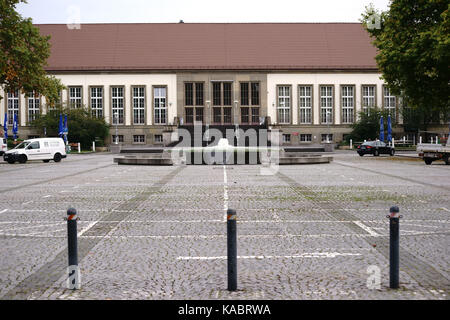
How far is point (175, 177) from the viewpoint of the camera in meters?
23.9

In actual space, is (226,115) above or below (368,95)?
below

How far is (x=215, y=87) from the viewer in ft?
259

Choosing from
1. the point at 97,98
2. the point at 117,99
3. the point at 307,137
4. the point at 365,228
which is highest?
the point at 97,98

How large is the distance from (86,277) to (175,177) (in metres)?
17.0

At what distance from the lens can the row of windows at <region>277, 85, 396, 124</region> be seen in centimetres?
7956

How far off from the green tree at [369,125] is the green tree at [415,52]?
111 ft

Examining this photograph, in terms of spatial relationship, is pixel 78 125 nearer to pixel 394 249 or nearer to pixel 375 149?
Result: pixel 375 149

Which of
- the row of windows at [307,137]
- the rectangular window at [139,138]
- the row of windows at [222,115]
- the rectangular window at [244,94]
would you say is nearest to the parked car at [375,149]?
the row of windows at [307,137]

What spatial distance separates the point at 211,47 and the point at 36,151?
45.1 meters

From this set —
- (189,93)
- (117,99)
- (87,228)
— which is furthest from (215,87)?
(87,228)

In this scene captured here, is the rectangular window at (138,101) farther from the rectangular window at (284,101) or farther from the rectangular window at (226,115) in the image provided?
the rectangular window at (284,101)

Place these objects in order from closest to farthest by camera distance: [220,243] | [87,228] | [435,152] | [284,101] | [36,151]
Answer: [220,243] → [87,228] → [435,152] → [36,151] → [284,101]
